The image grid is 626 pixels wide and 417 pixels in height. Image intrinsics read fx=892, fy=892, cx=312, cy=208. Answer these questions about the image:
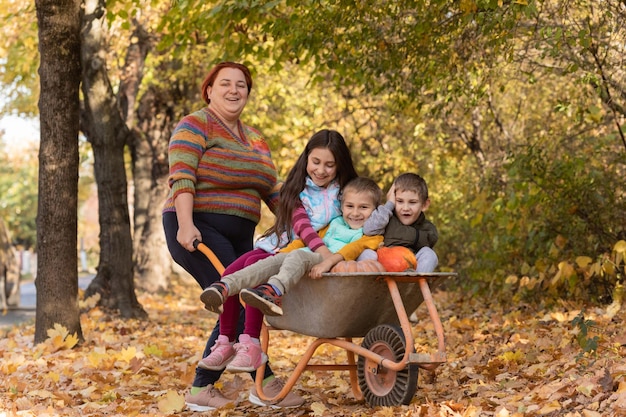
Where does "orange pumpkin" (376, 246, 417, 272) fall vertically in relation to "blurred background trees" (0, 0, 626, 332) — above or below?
below

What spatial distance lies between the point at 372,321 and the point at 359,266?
0.51 metres

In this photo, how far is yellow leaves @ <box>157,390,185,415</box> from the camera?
5414mm

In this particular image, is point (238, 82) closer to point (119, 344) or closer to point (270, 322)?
point (270, 322)

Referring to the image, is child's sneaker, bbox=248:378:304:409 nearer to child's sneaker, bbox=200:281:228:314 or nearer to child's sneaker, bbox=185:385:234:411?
child's sneaker, bbox=185:385:234:411

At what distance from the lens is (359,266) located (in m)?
4.75

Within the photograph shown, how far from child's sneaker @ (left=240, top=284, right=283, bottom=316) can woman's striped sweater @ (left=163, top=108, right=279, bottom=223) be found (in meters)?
0.97

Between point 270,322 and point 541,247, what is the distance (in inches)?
196

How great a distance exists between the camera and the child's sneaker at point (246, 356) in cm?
504

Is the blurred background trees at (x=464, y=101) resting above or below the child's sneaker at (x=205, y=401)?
above

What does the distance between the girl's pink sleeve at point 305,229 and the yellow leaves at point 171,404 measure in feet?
4.27

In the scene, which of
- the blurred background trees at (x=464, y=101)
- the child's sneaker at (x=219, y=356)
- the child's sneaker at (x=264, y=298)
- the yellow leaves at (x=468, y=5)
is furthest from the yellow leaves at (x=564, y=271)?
the child's sneaker at (x=264, y=298)

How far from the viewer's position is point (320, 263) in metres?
4.76

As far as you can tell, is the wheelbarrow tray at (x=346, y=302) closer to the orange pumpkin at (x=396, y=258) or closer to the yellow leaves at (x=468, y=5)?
the orange pumpkin at (x=396, y=258)

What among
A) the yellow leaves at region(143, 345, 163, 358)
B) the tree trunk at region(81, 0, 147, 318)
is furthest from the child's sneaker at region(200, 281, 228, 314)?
the tree trunk at region(81, 0, 147, 318)
